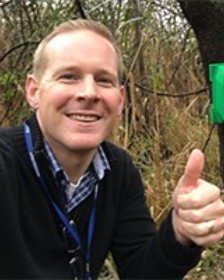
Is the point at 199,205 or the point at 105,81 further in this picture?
the point at 105,81

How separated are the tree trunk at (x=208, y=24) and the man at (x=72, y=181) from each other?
32cm

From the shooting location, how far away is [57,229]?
2.05 metres

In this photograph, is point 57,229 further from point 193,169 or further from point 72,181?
point 193,169

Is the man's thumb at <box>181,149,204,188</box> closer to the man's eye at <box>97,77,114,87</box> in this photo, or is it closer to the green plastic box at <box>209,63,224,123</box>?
the green plastic box at <box>209,63,224,123</box>

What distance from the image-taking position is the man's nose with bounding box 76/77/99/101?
6.69ft

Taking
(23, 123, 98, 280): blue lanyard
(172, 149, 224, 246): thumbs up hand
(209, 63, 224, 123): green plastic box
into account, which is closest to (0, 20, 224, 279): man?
(23, 123, 98, 280): blue lanyard

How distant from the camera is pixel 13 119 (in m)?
4.31

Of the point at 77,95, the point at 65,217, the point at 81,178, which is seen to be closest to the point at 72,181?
the point at 81,178

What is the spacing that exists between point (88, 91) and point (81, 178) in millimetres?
300

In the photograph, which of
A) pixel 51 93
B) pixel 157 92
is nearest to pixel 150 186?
pixel 157 92

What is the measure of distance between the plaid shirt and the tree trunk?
53 cm

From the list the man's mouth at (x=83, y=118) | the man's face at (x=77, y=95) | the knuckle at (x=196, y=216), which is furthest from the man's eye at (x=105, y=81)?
the knuckle at (x=196, y=216)

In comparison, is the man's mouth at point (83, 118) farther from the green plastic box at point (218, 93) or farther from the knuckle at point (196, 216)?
the knuckle at point (196, 216)

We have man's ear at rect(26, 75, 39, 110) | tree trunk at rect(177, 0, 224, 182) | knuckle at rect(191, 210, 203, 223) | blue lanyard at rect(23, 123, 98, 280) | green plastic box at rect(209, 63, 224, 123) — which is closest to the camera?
knuckle at rect(191, 210, 203, 223)
